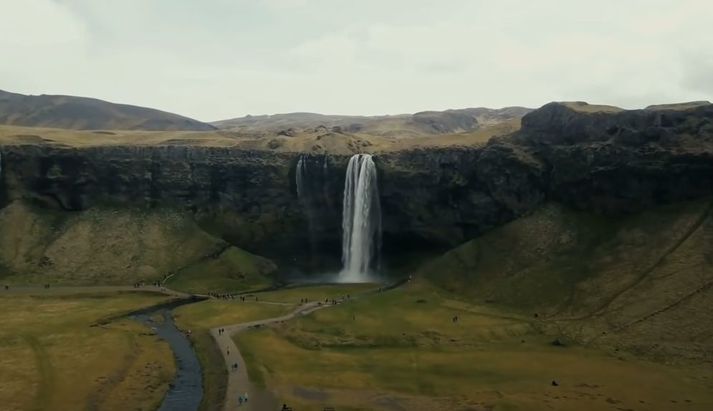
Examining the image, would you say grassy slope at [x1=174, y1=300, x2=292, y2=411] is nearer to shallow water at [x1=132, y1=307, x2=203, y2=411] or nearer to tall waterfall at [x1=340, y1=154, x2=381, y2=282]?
shallow water at [x1=132, y1=307, x2=203, y2=411]

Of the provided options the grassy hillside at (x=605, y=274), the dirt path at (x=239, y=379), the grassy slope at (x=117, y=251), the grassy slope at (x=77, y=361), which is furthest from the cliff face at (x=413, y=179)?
the dirt path at (x=239, y=379)

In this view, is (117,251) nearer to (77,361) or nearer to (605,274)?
(77,361)

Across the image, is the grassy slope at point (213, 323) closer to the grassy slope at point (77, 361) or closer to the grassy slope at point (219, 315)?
the grassy slope at point (219, 315)

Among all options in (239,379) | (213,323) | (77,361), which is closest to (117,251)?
(213,323)

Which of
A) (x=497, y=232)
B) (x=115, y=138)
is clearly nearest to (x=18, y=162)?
(x=115, y=138)

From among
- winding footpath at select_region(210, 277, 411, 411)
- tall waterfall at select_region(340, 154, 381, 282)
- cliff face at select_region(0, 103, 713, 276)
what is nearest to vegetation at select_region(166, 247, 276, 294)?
cliff face at select_region(0, 103, 713, 276)

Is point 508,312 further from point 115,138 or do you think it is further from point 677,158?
point 115,138
